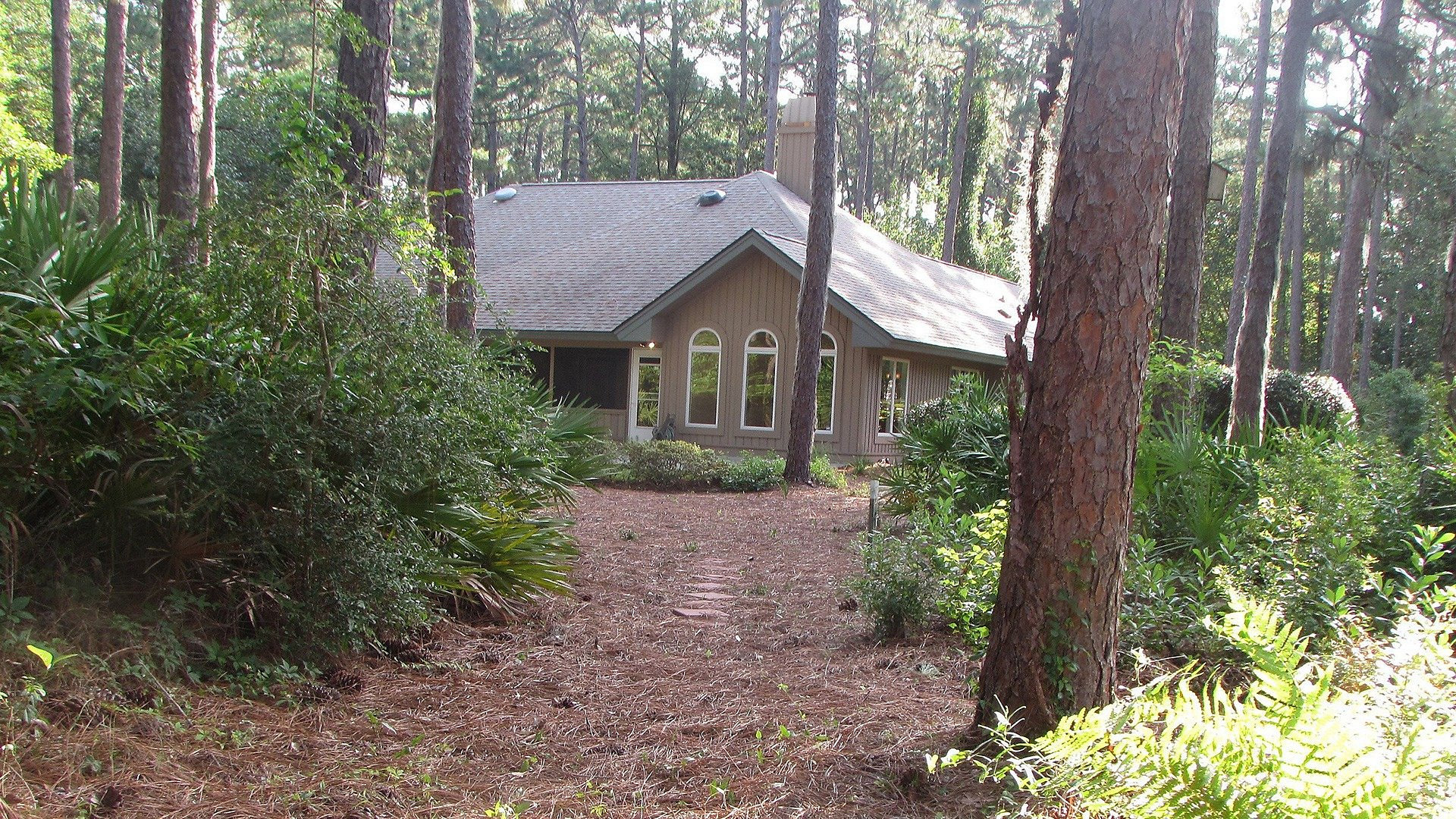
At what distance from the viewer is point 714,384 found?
20.1 m

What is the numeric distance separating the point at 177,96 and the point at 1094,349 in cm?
869

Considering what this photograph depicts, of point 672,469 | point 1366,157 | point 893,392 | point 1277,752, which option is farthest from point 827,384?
point 1277,752

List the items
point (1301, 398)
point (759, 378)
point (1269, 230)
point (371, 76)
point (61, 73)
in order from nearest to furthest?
1. point (371, 76)
2. point (1269, 230)
3. point (1301, 398)
4. point (61, 73)
5. point (759, 378)

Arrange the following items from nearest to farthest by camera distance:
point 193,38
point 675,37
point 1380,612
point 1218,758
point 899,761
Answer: point 1218,758, point 899,761, point 1380,612, point 193,38, point 675,37

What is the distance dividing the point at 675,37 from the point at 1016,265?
38538mm

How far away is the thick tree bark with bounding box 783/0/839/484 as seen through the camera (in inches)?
574

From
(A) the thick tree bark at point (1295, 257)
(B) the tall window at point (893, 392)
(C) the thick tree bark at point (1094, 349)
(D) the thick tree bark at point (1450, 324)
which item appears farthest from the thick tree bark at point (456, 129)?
(A) the thick tree bark at point (1295, 257)

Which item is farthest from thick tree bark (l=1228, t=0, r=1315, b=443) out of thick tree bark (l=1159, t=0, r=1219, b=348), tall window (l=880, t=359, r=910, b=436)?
tall window (l=880, t=359, r=910, b=436)

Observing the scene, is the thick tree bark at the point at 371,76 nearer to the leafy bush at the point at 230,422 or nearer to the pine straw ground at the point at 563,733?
the leafy bush at the point at 230,422

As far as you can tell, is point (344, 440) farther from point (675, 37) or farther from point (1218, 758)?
point (675, 37)

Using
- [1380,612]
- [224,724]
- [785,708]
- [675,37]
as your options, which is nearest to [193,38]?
[224,724]

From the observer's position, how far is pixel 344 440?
427cm

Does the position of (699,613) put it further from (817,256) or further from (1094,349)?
(817,256)

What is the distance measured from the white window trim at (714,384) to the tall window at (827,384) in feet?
6.56
